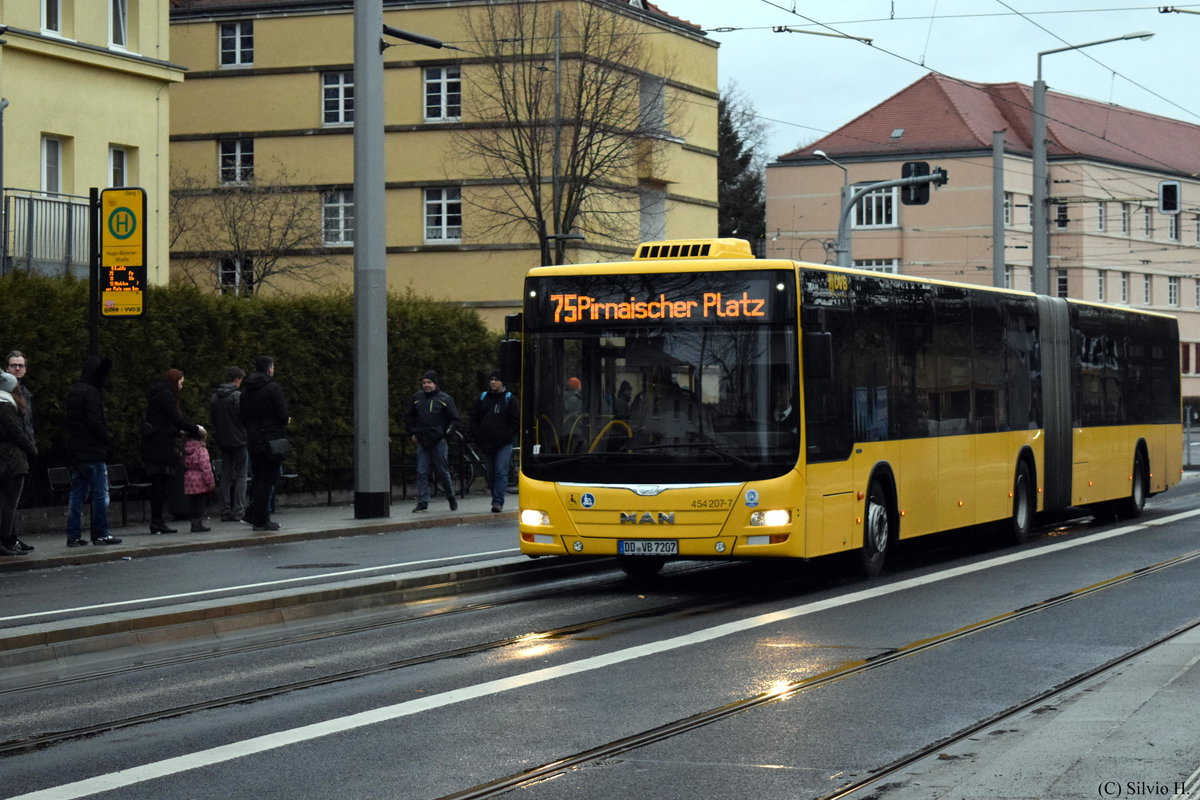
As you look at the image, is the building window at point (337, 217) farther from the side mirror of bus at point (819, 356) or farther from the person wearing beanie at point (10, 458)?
the side mirror of bus at point (819, 356)

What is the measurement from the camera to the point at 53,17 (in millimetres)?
32438

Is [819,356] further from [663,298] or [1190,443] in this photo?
[1190,443]

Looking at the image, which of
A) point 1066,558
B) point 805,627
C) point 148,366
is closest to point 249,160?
point 148,366

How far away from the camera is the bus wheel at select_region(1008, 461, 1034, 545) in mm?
20938

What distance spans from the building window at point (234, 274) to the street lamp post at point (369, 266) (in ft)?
68.1

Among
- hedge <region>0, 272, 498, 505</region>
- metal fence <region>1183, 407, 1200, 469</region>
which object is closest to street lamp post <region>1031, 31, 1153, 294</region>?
metal fence <region>1183, 407, 1200, 469</region>

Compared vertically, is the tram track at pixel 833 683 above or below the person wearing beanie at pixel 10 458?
below

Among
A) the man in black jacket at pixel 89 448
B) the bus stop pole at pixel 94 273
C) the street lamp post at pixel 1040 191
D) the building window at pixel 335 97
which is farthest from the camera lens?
the building window at pixel 335 97

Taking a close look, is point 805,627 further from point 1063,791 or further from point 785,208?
point 785,208

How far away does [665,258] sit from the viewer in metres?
16.1

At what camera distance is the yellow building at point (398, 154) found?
155 feet

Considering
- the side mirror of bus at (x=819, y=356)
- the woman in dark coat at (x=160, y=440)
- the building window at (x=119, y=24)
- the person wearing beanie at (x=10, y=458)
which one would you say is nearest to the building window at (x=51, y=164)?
the building window at (x=119, y=24)

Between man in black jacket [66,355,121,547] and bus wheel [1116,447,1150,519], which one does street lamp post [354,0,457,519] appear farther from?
bus wheel [1116,447,1150,519]

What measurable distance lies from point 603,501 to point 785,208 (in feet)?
234
